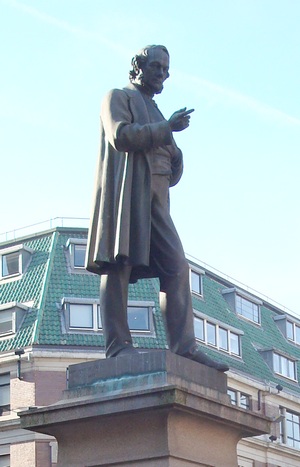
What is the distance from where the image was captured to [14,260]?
54000 millimetres

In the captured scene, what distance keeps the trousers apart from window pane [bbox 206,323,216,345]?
148ft

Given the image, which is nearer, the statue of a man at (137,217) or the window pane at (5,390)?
the statue of a man at (137,217)

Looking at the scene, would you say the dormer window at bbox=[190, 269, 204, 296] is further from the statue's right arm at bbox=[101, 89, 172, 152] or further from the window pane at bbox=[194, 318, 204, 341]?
the statue's right arm at bbox=[101, 89, 172, 152]

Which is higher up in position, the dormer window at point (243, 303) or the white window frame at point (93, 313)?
the dormer window at point (243, 303)

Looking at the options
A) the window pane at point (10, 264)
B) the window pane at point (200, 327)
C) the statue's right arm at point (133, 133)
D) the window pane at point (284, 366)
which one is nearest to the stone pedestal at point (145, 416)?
the statue's right arm at point (133, 133)

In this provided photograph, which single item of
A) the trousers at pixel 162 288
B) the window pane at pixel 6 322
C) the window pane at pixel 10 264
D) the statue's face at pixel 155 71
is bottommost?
the trousers at pixel 162 288

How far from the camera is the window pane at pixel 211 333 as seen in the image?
55.7 m

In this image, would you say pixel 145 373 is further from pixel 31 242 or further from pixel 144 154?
pixel 31 242

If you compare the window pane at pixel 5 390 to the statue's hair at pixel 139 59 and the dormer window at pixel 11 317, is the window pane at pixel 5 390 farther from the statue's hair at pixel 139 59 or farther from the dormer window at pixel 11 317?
the statue's hair at pixel 139 59

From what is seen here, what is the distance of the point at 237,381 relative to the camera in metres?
55.5

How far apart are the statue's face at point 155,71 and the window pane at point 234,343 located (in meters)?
47.2

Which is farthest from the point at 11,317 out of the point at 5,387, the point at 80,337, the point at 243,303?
the point at 243,303

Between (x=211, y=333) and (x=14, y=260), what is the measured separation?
10.5 meters

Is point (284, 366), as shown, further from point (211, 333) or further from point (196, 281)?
point (196, 281)
